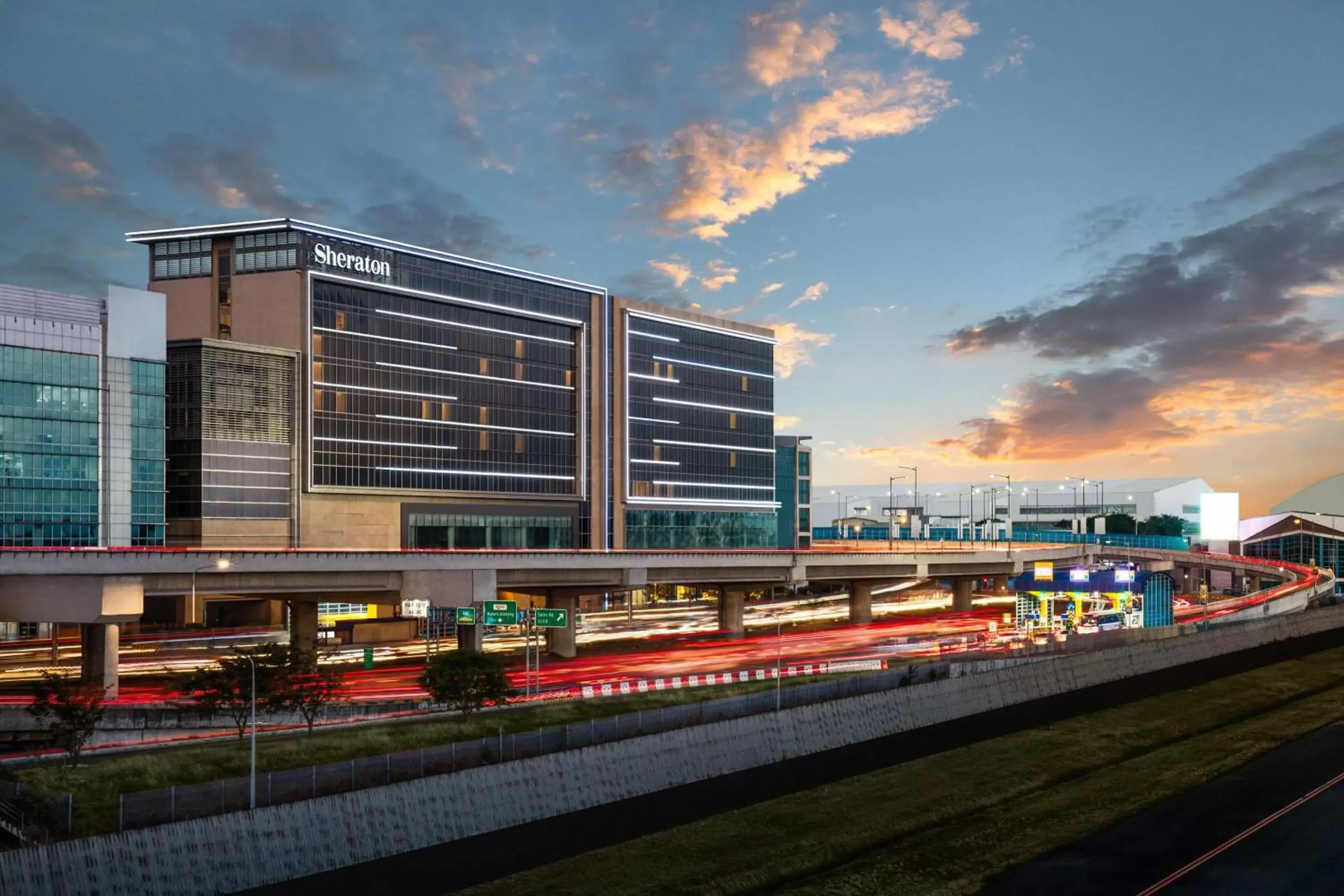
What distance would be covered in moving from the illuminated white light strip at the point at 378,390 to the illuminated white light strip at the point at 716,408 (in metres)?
31.5

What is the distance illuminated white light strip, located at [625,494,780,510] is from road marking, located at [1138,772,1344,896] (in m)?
105

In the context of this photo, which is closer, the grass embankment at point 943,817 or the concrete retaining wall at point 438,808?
the concrete retaining wall at point 438,808

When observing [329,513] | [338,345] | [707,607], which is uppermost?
[338,345]

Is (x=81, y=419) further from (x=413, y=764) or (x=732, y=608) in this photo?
(x=413, y=764)

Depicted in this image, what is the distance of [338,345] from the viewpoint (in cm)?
12188

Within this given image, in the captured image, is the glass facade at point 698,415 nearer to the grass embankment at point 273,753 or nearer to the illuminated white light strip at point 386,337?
the illuminated white light strip at point 386,337

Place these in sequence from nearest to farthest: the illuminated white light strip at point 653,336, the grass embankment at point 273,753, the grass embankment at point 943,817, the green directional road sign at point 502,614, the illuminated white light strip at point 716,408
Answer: the grass embankment at point 943,817 < the grass embankment at point 273,753 < the green directional road sign at point 502,614 < the illuminated white light strip at point 653,336 < the illuminated white light strip at point 716,408

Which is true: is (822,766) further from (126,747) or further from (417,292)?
(417,292)

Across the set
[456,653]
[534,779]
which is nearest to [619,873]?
[534,779]

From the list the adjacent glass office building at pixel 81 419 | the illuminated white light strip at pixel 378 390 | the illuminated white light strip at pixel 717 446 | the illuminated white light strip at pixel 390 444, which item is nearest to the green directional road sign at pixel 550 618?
the adjacent glass office building at pixel 81 419

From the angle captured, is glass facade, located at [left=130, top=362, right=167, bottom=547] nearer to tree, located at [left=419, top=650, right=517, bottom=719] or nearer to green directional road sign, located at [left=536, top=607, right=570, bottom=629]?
green directional road sign, located at [left=536, top=607, right=570, bottom=629]

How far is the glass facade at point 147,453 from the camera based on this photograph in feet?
325

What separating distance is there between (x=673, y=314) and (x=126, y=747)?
4144 inches

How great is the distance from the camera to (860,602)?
13738 cm
